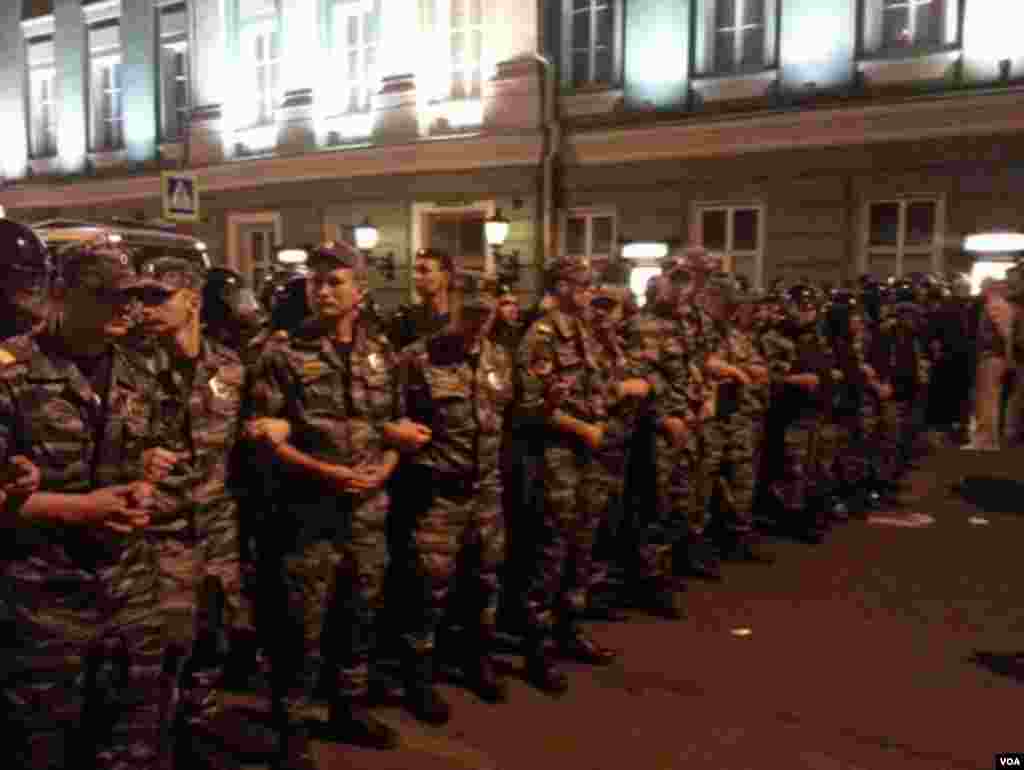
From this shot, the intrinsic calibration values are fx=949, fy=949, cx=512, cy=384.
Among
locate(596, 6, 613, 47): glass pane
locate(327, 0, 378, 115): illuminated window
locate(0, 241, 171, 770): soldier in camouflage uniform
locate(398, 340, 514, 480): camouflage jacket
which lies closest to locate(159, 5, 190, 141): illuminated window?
locate(327, 0, 378, 115): illuminated window

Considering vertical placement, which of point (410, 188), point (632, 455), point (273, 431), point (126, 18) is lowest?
point (632, 455)

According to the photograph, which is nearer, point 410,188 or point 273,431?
point 273,431

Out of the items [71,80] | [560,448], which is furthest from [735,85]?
[71,80]

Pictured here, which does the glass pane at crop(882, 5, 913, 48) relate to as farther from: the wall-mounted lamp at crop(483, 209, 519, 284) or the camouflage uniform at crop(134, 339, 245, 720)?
the camouflage uniform at crop(134, 339, 245, 720)

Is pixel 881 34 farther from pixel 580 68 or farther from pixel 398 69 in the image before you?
pixel 398 69

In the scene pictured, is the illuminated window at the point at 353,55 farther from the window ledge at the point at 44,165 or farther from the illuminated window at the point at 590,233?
the window ledge at the point at 44,165

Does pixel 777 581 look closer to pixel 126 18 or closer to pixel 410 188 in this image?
pixel 410 188

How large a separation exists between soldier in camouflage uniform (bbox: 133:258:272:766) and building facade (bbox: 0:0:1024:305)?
36.9 ft

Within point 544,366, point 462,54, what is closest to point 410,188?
point 462,54

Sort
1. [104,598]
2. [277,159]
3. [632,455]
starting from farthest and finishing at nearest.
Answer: [277,159] < [632,455] < [104,598]

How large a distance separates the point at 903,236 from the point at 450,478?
35.1ft

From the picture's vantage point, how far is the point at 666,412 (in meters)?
5.60

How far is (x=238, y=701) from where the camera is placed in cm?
452

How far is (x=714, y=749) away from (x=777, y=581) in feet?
8.01
